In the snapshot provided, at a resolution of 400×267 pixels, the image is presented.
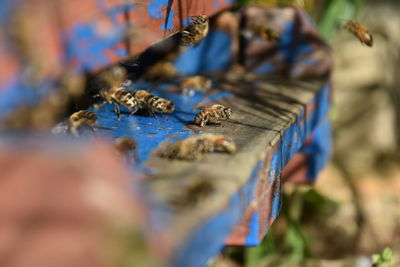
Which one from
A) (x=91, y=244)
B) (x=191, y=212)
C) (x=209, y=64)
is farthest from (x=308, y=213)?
(x=91, y=244)

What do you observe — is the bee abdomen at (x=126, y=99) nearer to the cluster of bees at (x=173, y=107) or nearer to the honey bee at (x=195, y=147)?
the cluster of bees at (x=173, y=107)

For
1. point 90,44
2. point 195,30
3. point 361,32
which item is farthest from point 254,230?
point 361,32

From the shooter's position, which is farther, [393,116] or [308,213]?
[393,116]

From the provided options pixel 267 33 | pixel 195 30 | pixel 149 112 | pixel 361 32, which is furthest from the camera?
pixel 361 32

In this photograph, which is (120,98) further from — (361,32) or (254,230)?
(361,32)

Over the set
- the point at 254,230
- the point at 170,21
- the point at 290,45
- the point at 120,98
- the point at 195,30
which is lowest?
the point at 254,230

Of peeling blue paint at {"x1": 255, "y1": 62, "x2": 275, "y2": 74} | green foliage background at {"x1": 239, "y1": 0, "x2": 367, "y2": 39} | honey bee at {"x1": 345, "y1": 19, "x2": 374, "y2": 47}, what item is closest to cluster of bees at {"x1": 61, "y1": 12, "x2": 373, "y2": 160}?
peeling blue paint at {"x1": 255, "y1": 62, "x2": 275, "y2": 74}

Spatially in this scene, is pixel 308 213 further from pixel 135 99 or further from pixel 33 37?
pixel 33 37
